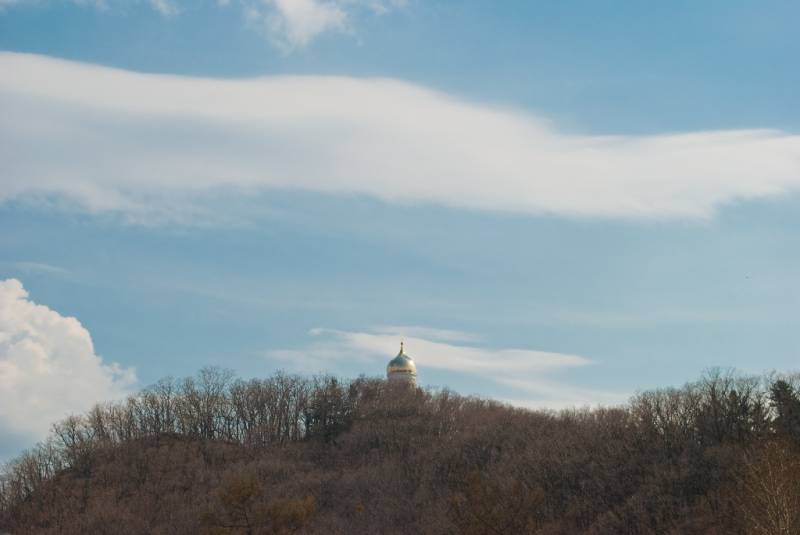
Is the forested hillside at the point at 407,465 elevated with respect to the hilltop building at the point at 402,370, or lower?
lower

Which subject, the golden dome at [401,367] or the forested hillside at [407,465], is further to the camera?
the golden dome at [401,367]

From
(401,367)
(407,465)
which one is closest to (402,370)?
(401,367)

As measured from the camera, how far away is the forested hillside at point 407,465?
179 feet

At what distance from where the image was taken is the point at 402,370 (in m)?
99.2

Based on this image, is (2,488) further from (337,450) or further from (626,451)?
(626,451)

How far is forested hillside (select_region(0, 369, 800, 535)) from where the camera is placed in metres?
54.5

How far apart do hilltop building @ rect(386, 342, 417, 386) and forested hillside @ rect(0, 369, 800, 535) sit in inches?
121

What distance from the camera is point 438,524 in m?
60.6

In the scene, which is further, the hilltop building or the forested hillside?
the hilltop building

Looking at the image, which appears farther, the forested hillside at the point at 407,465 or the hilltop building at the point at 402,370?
the hilltop building at the point at 402,370

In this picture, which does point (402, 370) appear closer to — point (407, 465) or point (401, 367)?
point (401, 367)

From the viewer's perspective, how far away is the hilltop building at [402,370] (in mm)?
98562

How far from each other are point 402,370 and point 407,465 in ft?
80.7

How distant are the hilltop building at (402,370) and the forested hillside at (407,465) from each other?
3068 mm
